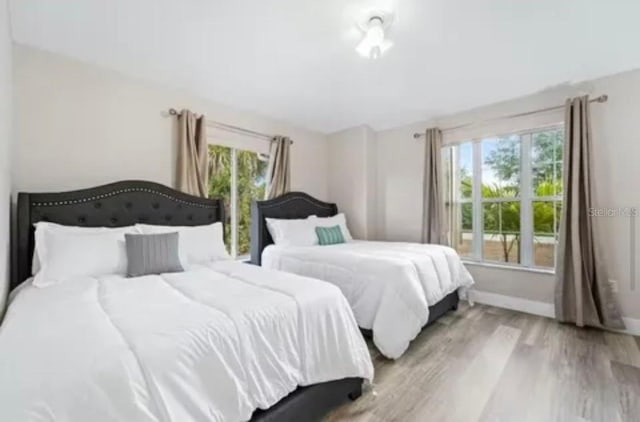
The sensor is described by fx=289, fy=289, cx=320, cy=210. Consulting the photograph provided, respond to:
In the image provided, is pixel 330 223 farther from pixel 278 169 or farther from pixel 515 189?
pixel 515 189

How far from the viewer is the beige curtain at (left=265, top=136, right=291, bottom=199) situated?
12.6 feet

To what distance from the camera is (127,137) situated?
269cm

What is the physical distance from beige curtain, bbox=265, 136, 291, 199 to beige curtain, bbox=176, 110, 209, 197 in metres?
0.92

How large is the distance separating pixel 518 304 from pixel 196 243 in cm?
347

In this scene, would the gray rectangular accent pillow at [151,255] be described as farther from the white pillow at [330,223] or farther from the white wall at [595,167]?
the white wall at [595,167]

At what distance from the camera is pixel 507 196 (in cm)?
343

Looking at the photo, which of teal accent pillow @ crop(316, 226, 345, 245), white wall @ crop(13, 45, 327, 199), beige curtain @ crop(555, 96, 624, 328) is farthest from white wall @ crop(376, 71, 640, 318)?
white wall @ crop(13, 45, 327, 199)

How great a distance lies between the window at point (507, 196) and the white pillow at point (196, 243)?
2.90 m

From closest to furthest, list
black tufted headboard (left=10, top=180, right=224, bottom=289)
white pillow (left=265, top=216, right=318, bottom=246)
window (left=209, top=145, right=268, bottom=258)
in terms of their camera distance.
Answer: black tufted headboard (left=10, top=180, right=224, bottom=289) → white pillow (left=265, top=216, right=318, bottom=246) → window (left=209, top=145, right=268, bottom=258)

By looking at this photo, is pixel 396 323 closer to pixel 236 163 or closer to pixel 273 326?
pixel 273 326

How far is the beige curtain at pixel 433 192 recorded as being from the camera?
146 inches

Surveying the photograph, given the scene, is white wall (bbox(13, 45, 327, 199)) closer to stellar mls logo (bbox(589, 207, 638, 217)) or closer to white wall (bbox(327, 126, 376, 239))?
white wall (bbox(327, 126, 376, 239))

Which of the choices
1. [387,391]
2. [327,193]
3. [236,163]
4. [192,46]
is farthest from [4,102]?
[327,193]

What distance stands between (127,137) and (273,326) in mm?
2423
